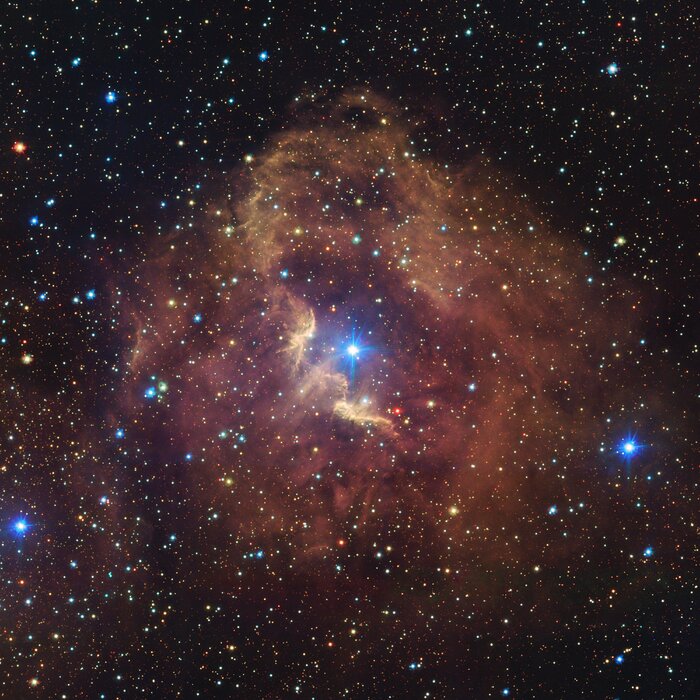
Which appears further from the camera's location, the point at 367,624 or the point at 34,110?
the point at 367,624

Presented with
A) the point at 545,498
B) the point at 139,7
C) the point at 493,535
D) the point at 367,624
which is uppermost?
the point at 139,7

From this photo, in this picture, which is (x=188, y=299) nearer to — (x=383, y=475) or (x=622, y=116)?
(x=383, y=475)

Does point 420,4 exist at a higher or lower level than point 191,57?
higher

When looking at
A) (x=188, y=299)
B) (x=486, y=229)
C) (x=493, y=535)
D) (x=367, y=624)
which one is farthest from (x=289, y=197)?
(x=367, y=624)
